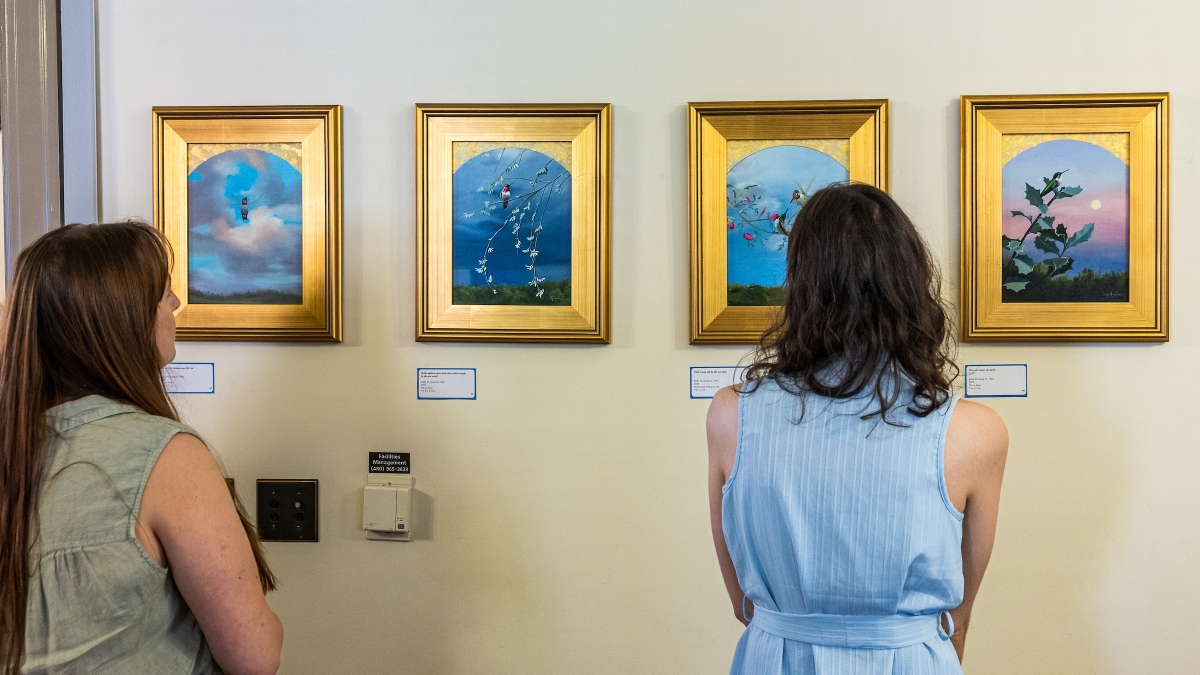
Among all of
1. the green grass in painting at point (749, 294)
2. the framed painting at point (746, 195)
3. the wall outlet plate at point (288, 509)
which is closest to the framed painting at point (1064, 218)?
the framed painting at point (746, 195)

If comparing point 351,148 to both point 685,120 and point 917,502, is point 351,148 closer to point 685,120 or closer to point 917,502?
point 685,120

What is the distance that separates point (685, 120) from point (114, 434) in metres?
1.30

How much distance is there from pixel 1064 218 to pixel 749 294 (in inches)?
28.8

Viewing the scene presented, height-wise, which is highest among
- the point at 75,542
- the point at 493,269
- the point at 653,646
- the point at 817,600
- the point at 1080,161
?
the point at 1080,161

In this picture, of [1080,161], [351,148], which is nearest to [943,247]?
[1080,161]

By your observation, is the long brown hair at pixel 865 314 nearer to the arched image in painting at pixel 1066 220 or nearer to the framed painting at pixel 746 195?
the framed painting at pixel 746 195

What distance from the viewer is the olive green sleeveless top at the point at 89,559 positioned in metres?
0.92

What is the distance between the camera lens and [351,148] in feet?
5.78

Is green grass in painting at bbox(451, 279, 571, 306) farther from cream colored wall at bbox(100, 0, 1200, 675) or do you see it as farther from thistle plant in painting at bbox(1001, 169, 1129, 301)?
thistle plant in painting at bbox(1001, 169, 1129, 301)

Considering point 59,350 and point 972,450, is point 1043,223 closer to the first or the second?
point 972,450

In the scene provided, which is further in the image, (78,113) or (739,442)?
(78,113)

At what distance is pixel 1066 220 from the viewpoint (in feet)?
5.47

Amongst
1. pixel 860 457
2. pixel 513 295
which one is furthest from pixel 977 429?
pixel 513 295

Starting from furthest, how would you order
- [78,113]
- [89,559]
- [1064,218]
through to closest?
[78,113] < [1064,218] < [89,559]
